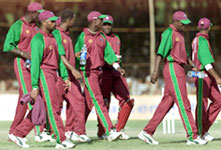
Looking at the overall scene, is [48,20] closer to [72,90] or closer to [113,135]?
[72,90]

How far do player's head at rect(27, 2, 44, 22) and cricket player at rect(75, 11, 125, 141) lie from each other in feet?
3.09

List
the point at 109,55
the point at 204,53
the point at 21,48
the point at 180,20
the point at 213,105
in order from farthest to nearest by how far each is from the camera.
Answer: the point at 109,55 → the point at 213,105 → the point at 21,48 → the point at 204,53 → the point at 180,20

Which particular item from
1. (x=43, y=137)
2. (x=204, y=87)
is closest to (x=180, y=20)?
(x=204, y=87)

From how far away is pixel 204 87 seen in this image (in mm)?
11859

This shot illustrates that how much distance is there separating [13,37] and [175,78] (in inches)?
116

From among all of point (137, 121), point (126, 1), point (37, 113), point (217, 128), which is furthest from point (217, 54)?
point (37, 113)

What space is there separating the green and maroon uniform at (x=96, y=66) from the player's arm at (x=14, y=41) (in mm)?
1121

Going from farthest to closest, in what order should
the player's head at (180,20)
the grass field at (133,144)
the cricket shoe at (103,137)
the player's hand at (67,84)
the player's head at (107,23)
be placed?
the player's head at (107,23)
the cricket shoe at (103,137)
the player's head at (180,20)
the player's hand at (67,84)
the grass field at (133,144)

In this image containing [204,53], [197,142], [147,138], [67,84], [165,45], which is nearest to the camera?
[67,84]

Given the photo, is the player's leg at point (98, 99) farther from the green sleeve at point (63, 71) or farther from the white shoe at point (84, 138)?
the green sleeve at point (63, 71)

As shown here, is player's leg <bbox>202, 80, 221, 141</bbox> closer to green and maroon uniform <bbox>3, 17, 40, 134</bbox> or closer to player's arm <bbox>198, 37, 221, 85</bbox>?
player's arm <bbox>198, 37, 221, 85</bbox>

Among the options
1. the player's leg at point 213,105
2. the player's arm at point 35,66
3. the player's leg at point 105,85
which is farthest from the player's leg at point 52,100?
the player's leg at point 213,105

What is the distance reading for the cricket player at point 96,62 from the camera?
11828 millimetres

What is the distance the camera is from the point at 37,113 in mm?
10148
